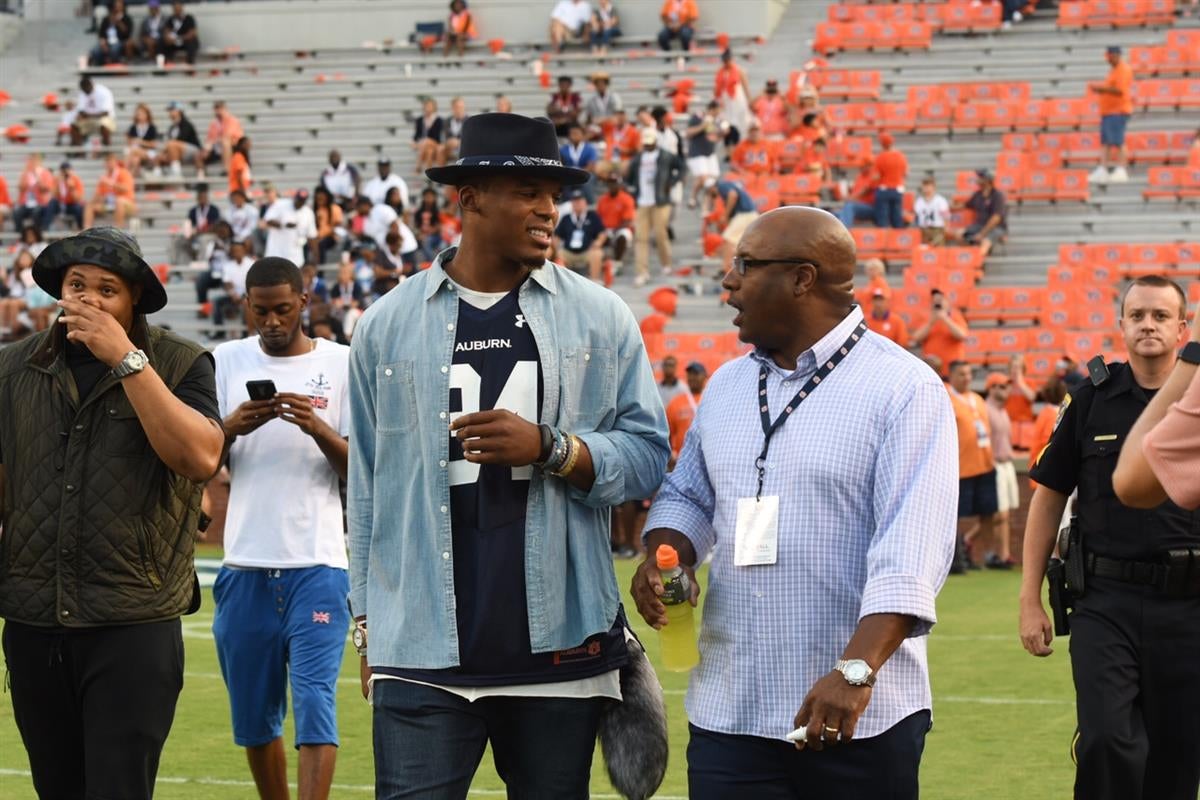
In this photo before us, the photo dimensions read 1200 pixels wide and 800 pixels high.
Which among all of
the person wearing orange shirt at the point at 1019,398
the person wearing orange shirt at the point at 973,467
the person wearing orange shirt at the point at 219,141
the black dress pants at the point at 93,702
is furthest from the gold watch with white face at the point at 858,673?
the person wearing orange shirt at the point at 219,141

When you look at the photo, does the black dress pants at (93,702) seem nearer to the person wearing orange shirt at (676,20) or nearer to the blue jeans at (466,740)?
the blue jeans at (466,740)

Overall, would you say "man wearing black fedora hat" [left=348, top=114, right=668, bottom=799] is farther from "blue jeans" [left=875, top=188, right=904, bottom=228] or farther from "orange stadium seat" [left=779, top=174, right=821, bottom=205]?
"orange stadium seat" [left=779, top=174, right=821, bottom=205]

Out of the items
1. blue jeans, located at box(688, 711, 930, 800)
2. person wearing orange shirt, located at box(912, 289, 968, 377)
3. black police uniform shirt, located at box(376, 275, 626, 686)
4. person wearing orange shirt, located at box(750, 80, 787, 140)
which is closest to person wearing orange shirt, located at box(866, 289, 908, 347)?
person wearing orange shirt, located at box(912, 289, 968, 377)

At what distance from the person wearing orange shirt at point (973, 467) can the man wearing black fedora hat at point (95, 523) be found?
1245cm

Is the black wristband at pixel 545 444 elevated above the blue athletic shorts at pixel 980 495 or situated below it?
above

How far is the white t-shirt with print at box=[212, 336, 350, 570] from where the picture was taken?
691 cm

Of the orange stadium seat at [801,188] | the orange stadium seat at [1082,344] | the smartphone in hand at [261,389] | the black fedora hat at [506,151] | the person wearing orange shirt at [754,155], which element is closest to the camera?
the black fedora hat at [506,151]

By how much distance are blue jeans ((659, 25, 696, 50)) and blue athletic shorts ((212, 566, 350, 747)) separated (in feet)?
83.1

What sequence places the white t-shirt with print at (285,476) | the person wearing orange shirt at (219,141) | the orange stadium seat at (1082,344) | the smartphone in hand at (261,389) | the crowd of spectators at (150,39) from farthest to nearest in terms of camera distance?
the crowd of spectators at (150,39)
the person wearing orange shirt at (219,141)
the orange stadium seat at (1082,344)
the white t-shirt with print at (285,476)
the smartphone in hand at (261,389)

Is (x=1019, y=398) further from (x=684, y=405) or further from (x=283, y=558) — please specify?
(x=283, y=558)

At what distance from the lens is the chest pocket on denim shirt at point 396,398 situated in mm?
4602

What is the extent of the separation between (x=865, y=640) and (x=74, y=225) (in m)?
26.8

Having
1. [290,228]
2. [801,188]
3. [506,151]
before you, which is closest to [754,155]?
[801,188]

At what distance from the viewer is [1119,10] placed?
30.1m
